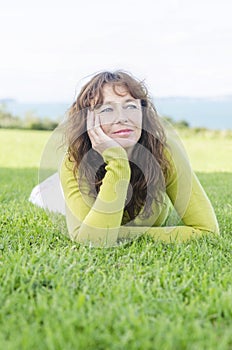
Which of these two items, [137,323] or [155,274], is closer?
[137,323]

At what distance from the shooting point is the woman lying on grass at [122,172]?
6.49 ft

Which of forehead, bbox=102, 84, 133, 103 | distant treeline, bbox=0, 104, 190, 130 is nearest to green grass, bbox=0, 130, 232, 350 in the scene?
forehead, bbox=102, 84, 133, 103

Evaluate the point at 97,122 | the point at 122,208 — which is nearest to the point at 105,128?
the point at 97,122

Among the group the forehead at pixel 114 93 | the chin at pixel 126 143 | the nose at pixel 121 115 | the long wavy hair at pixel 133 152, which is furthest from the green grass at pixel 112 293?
the forehead at pixel 114 93

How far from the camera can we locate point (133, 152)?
2.18 metres

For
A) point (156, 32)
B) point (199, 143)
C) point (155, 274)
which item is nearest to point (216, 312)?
point (155, 274)

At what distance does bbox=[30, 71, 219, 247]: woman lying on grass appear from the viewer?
1.98 m

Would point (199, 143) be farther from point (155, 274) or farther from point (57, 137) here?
point (155, 274)

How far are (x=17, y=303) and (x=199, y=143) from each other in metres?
10.2

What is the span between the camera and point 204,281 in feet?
4.92

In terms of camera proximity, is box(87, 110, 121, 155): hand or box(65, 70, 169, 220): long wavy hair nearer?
box(87, 110, 121, 155): hand

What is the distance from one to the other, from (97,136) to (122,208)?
34cm

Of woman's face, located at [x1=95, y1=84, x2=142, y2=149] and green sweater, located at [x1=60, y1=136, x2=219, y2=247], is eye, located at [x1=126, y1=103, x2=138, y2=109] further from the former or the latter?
green sweater, located at [x1=60, y1=136, x2=219, y2=247]

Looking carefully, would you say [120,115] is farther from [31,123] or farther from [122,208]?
[31,123]
